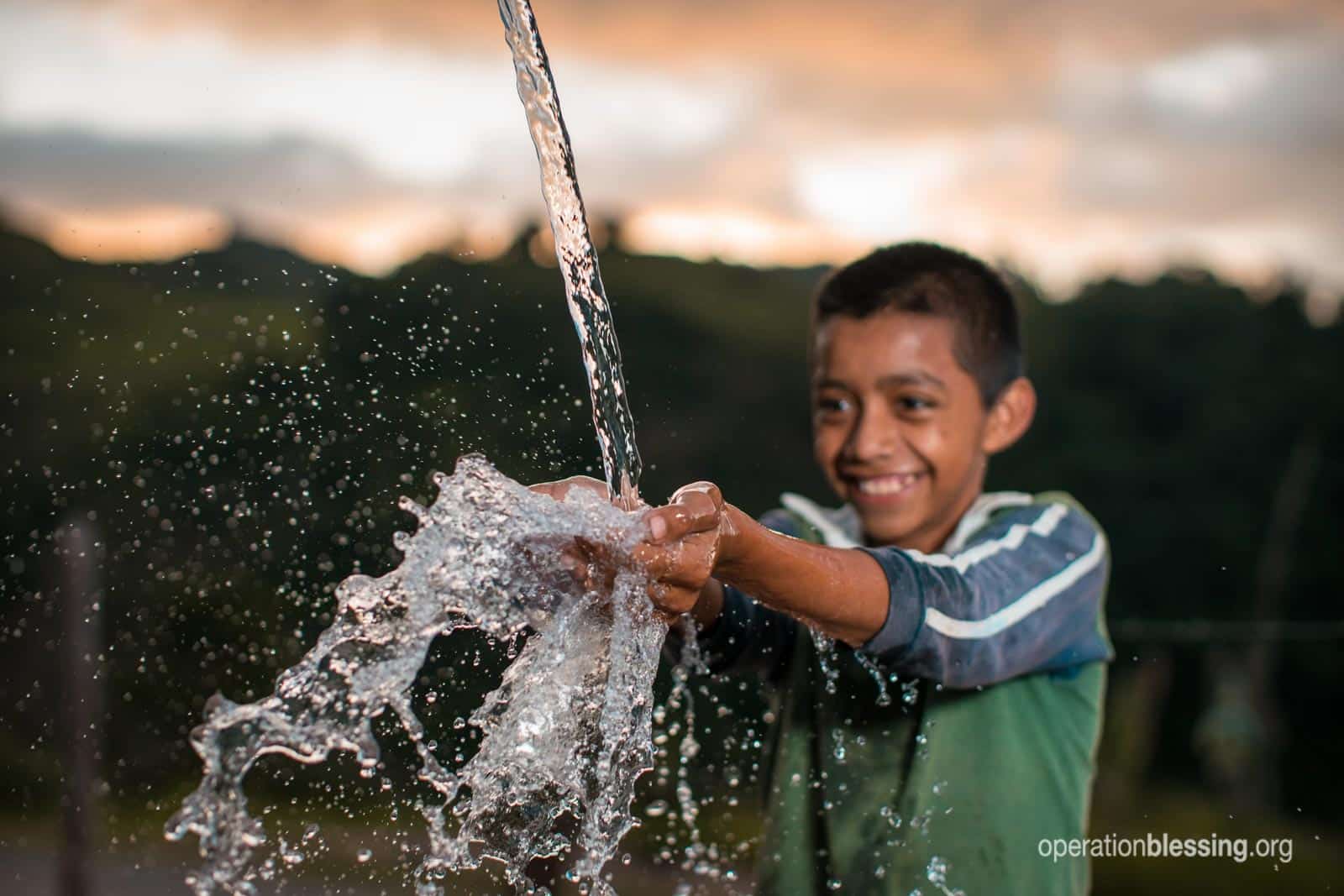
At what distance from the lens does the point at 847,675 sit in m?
1.74

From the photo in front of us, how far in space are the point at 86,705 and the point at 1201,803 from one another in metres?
12.2

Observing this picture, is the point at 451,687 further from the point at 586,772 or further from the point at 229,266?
the point at 229,266

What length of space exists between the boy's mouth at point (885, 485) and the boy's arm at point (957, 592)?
132 millimetres

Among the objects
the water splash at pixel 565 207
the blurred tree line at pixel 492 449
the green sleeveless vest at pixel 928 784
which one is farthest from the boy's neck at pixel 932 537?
the water splash at pixel 565 207

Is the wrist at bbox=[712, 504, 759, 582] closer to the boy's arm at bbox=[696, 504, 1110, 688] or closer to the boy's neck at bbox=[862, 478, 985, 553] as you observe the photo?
the boy's arm at bbox=[696, 504, 1110, 688]

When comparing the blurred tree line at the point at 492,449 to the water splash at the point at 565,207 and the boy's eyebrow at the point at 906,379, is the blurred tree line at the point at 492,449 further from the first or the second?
the boy's eyebrow at the point at 906,379

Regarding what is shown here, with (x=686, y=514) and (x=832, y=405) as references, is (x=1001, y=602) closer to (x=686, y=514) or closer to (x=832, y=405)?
(x=832, y=405)

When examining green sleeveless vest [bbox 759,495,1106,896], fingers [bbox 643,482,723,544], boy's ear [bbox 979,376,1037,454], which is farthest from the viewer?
boy's ear [bbox 979,376,1037,454]

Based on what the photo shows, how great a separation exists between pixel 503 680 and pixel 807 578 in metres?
0.35

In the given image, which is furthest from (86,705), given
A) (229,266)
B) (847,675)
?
(847,675)

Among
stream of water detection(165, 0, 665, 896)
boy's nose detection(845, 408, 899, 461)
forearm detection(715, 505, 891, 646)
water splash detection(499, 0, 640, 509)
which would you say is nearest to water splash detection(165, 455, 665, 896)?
stream of water detection(165, 0, 665, 896)

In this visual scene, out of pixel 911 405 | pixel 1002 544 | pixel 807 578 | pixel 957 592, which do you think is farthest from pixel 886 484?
pixel 807 578

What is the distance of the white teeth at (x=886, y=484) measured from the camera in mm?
1852

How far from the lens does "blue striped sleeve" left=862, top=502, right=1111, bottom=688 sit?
1.47 m
